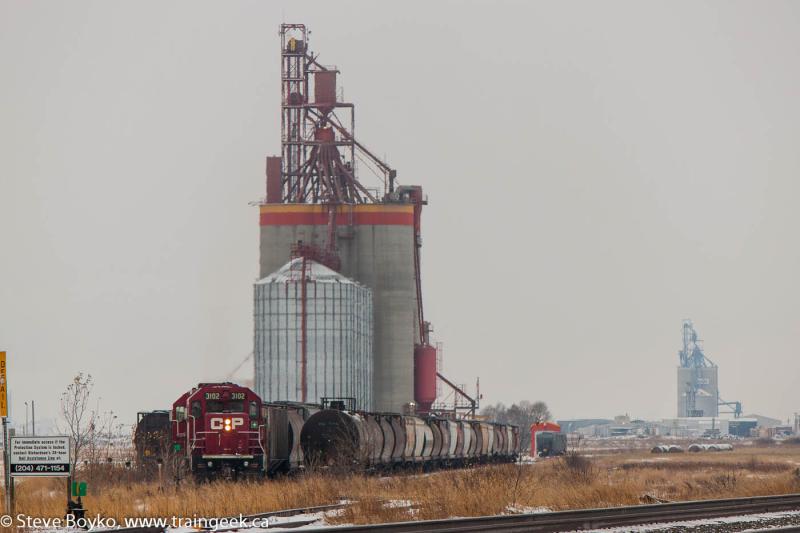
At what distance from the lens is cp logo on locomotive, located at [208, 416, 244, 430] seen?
47750mm

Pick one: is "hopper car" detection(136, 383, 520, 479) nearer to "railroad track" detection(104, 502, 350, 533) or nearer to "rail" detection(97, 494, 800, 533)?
"railroad track" detection(104, 502, 350, 533)

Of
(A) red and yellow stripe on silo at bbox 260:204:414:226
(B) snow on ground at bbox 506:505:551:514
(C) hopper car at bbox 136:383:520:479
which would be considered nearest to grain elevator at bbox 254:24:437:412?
(A) red and yellow stripe on silo at bbox 260:204:414:226

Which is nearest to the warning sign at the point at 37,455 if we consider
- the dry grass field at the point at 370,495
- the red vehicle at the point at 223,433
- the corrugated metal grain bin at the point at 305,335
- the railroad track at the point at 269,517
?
the dry grass field at the point at 370,495

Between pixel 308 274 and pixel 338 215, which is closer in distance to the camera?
pixel 308 274

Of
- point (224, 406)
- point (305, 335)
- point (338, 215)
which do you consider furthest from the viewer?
point (338, 215)

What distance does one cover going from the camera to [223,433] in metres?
47.9

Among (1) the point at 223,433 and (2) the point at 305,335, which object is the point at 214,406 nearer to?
(1) the point at 223,433

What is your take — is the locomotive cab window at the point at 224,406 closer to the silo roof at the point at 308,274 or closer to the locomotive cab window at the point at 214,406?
the locomotive cab window at the point at 214,406

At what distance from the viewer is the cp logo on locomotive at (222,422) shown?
47750mm

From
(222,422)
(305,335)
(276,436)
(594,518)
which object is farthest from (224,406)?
(305,335)

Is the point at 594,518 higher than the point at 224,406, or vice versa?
the point at 224,406

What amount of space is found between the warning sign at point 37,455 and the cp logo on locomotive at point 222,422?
1607 centimetres

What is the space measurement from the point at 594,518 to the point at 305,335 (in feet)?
250

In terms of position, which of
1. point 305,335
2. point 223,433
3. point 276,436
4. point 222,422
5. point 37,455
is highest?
point 305,335
